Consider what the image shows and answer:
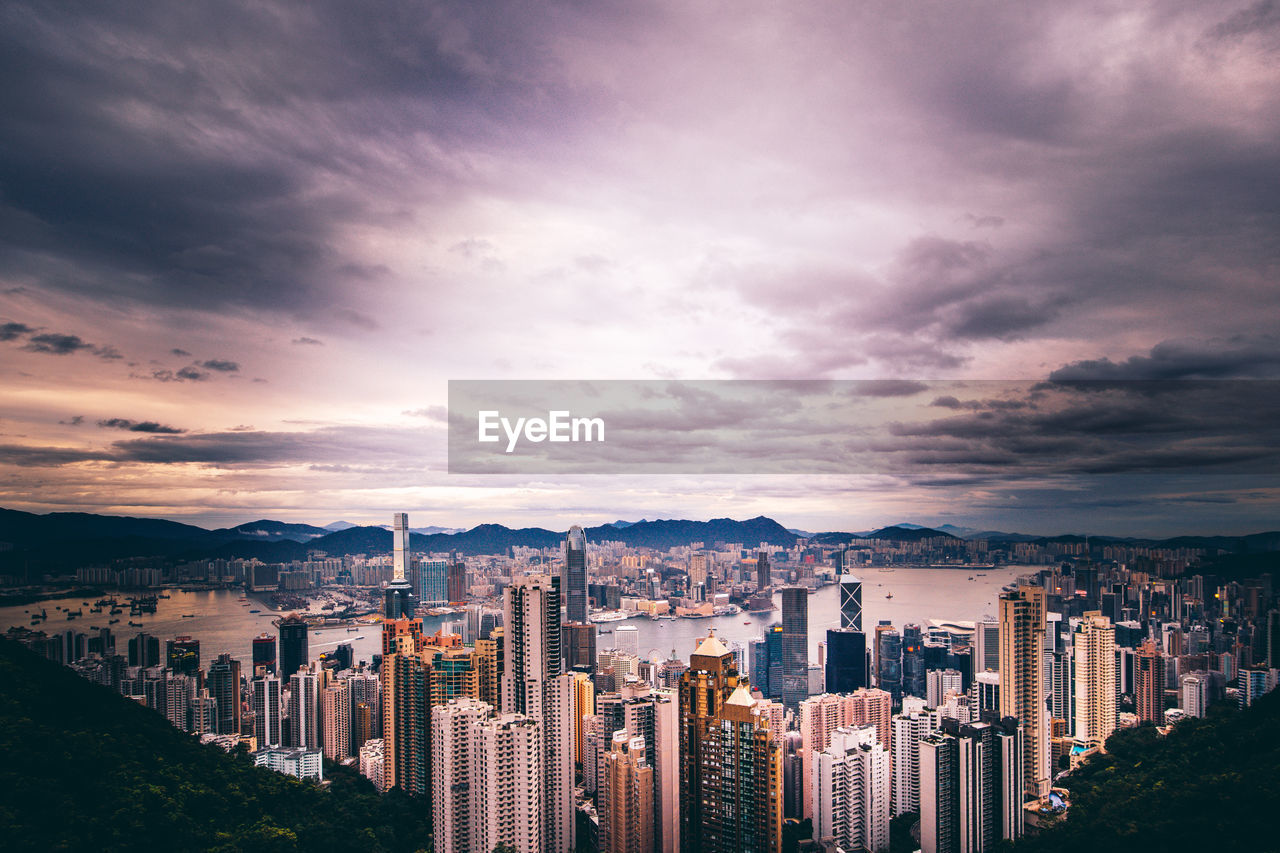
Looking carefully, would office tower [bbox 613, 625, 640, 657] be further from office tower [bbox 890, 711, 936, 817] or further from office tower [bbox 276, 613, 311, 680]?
office tower [bbox 890, 711, 936, 817]

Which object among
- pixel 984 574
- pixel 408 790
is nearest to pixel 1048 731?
pixel 984 574

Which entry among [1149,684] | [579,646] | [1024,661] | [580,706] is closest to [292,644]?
[579,646]

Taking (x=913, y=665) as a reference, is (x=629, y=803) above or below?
above

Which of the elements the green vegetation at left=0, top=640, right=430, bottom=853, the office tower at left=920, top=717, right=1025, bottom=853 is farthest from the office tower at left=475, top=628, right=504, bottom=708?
the office tower at left=920, top=717, right=1025, bottom=853

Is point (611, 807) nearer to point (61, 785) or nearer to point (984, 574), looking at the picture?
point (61, 785)

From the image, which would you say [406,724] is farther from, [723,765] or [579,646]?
[579,646]

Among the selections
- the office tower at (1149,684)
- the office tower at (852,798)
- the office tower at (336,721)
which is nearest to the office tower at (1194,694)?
the office tower at (1149,684)

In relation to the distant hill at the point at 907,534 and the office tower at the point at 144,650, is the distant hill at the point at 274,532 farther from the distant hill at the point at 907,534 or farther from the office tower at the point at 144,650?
the distant hill at the point at 907,534

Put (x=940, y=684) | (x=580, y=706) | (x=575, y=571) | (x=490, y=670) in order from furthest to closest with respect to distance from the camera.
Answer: (x=575, y=571)
(x=940, y=684)
(x=580, y=706)
(x=490, y=670)
